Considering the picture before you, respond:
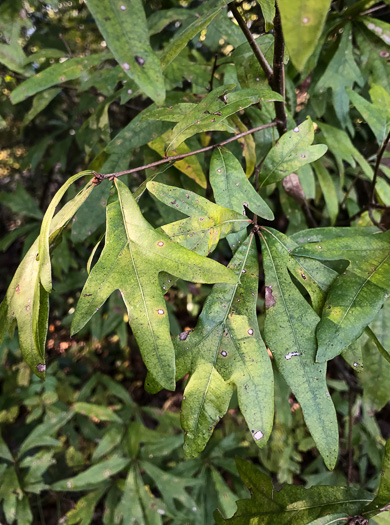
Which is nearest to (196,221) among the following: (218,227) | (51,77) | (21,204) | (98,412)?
(218,227)

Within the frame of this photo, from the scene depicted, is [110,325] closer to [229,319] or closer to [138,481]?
[138,481]

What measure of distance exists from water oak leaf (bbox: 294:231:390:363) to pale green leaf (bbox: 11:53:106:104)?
757 mm

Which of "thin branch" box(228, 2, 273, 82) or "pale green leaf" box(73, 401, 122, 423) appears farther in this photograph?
"pale green leaf" box(73, 401, 122, 423)

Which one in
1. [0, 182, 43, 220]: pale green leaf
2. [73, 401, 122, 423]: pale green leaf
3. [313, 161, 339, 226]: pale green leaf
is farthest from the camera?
[0, 182, 43, 220]: pale green leaf

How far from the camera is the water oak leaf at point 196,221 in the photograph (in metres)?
0.63

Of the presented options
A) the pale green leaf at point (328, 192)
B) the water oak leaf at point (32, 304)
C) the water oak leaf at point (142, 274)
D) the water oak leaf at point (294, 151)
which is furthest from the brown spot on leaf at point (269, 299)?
the pale green leaf at point (328, 192)

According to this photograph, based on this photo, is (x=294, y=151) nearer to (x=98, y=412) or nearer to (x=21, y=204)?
(x=98, y=412)

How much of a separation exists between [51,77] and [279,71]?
0.59 m

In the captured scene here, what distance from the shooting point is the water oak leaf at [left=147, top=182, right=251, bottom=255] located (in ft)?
2.06

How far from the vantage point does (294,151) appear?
0.71 m

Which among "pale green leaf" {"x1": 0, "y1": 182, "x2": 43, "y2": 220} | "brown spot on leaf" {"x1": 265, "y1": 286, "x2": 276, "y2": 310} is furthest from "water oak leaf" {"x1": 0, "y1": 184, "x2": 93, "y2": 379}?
"pale green leaf" {"x1": 0, "y1": 182, "x2": 43, "y2": 220}

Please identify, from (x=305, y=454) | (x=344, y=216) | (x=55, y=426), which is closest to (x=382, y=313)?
(x=344, y=216)

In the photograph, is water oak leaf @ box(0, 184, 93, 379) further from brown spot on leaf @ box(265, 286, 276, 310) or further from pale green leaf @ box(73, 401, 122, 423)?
pale green leaf @ box(73, 401, 122, 423)

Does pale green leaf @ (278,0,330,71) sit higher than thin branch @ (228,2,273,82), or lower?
higher
